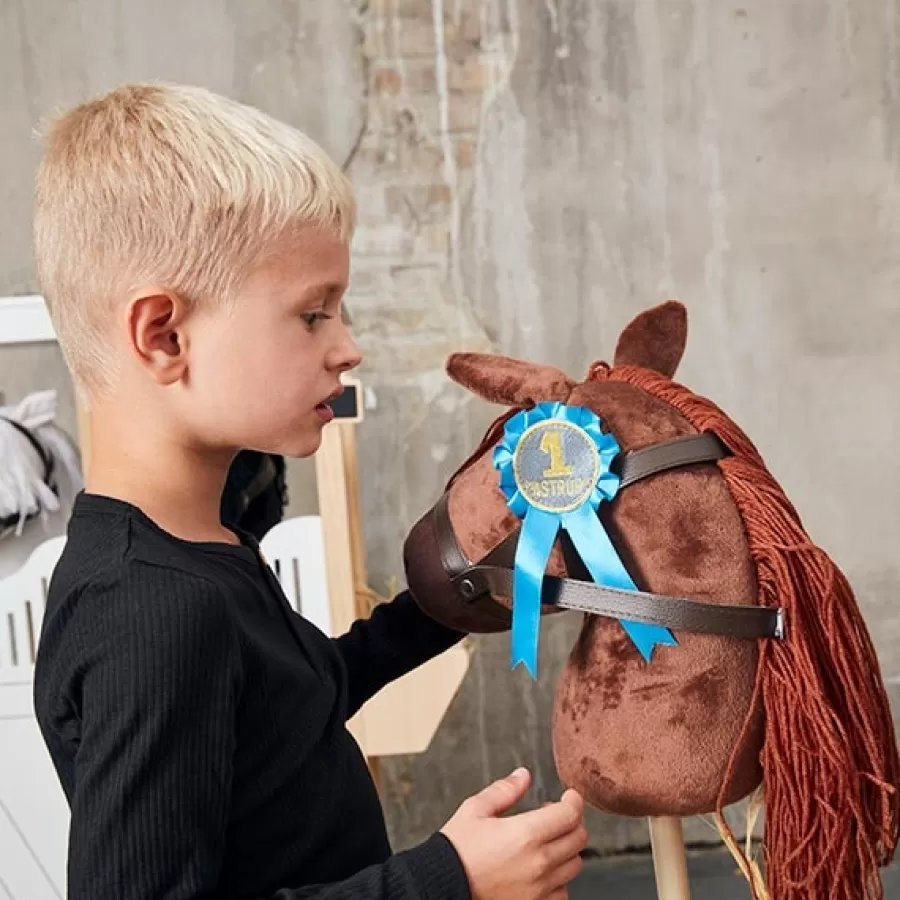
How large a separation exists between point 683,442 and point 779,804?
196 millimetres

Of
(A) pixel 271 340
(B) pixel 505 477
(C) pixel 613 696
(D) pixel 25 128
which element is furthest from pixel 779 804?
(D) pixel 25 128

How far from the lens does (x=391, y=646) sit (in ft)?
2.53

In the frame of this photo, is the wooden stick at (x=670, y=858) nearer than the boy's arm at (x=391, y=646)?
Yes

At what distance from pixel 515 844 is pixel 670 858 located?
138mm

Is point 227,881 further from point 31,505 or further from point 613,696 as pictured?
point 31,505

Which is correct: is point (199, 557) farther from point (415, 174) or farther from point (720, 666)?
point (415, 174)

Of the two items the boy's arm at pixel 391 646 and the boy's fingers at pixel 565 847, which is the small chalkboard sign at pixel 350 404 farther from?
the boy's fingers at pixel 565 847

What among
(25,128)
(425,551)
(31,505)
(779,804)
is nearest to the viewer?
(779,804)

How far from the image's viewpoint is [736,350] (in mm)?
1531

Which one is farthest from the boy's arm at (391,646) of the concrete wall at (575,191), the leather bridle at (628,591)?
the concrete wall at (575,191)

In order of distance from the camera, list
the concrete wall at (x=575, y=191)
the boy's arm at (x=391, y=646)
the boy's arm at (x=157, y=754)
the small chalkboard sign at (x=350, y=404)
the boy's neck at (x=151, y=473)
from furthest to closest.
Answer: the concrete wall at (x=575, y=191)
the small chalkboard sign at (x=350, y=404)
the boy's arm at (x=391, y=646)
the boy's neck at (x=151, y=473)
the boy's arm at (x=157, y=754)

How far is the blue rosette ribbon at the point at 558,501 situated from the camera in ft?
1.92

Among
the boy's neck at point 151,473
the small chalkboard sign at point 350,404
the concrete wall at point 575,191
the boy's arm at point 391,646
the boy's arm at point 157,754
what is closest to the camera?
the boy's arm at point 157,754

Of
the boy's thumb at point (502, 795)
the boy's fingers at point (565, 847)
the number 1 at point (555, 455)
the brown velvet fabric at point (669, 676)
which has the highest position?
the number 1 at point (555, 455)
